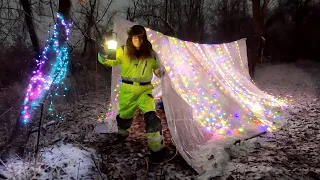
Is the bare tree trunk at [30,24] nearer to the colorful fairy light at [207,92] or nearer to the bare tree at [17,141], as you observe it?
the bare tree at [17,141]

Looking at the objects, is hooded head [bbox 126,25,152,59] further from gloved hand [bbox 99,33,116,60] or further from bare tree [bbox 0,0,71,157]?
bare tree [bbox 0,0,71,157]

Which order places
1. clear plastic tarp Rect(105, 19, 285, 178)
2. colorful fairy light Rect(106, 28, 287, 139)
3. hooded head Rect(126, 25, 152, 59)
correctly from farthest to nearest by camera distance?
colorful fairy light Rect(106, 28, 287, 139), hooded head Rect(126, 25, 152, 59), clear plastic tarp Rect(105, 19, 285, 178)

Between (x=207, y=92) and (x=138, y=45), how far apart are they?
6.31 feet

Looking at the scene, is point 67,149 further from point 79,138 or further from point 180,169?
point 180,169

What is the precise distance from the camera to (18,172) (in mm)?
3131

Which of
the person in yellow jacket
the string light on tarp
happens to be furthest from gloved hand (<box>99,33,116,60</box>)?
the string light on tarp

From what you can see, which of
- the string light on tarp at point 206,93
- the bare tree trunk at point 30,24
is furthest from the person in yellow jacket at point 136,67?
the bare tree trunk at point 30,24

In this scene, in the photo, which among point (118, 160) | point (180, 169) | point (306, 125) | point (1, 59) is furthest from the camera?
point (1, 59)

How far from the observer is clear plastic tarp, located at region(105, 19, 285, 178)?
3.75m

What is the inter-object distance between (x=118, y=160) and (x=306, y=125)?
3.74m

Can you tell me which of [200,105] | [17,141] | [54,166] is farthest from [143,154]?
[17,141]

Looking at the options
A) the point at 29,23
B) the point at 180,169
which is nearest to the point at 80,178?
the point at 180,169

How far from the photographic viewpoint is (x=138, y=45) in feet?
12.8

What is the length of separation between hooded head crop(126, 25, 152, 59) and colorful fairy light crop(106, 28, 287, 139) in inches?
14.9
